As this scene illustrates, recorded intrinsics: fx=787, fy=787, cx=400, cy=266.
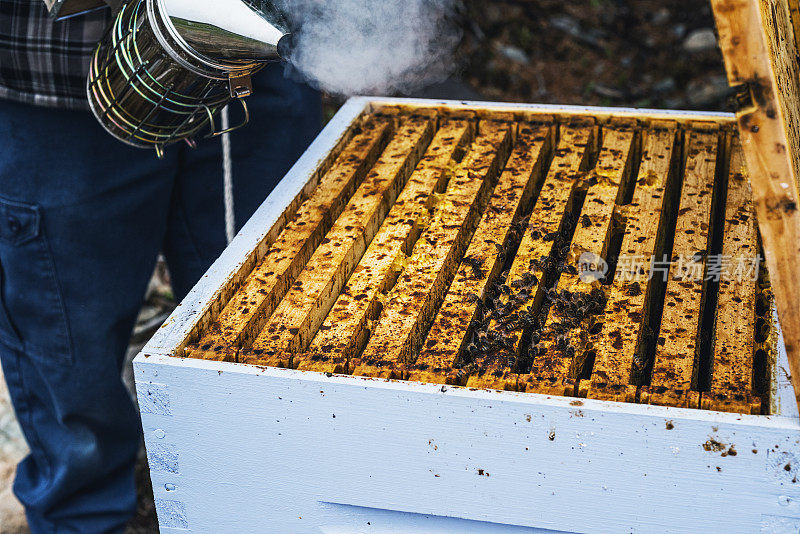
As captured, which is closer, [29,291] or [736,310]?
[736,310]

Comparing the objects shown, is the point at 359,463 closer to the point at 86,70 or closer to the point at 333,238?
the point at 333,238

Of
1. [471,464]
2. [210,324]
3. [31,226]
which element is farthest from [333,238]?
[31,226]

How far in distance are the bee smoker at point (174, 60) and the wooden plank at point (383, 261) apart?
430mm

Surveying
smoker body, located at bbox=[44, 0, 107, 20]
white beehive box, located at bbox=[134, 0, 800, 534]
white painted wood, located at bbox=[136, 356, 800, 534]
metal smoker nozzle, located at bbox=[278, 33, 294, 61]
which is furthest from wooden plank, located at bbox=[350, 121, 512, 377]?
smoker body, located at bbox=[44, 0, 107, 20]

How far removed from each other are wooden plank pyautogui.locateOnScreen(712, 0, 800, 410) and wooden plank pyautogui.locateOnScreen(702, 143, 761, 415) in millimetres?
100

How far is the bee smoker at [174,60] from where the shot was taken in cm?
148

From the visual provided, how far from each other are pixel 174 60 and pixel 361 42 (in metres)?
0.61

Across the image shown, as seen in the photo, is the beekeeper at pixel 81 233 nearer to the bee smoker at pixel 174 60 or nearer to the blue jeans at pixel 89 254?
the blue jeans at pixel 89 254

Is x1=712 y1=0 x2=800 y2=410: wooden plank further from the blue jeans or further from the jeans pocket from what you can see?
the jeans pocket

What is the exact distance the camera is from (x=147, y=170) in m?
2.16

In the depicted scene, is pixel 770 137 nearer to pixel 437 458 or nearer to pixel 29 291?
pixel 437 458

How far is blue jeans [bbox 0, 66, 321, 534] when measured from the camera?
2.03m

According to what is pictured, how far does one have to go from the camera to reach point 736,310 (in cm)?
144

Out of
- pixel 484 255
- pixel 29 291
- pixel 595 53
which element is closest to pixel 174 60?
pixel 484 255
